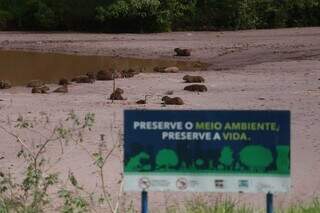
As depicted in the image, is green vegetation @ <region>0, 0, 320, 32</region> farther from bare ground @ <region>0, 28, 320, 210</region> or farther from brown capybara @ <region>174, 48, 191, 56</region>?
brown capybara @ <region>174, 48, 191, 56</region>

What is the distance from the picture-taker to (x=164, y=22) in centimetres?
4819

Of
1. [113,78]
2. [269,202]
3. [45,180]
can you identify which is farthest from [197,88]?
[269,202]

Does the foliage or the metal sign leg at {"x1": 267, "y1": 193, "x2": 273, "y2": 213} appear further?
the foliage

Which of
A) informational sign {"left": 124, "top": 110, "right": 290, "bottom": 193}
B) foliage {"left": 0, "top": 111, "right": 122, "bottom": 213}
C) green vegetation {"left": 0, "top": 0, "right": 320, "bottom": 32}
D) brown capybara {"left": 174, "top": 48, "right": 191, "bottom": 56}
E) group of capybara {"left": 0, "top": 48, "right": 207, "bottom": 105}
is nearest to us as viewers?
informational sign {"left": 124, "top": 110, "right": 290, "bottom": 193}

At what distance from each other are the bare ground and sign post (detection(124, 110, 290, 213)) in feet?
9.94

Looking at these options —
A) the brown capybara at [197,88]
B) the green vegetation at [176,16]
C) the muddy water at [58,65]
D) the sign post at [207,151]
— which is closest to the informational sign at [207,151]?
the sign post at [207,151]

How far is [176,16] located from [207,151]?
44388 mm

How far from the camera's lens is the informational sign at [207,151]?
5848 mm

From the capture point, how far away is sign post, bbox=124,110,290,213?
5.85 meters

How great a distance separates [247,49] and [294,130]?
2298 centimetres

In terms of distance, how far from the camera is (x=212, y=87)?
22.8 m

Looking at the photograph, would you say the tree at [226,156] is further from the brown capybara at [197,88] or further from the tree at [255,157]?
the brown capybara at [197,88]

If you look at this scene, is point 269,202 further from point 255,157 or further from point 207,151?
point 207,151

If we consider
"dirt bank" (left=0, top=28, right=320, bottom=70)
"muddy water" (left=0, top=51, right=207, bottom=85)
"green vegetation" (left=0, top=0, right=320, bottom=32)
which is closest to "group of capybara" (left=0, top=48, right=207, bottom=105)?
"muddy water" (left=0, top=51, right=207, bottom=85)
